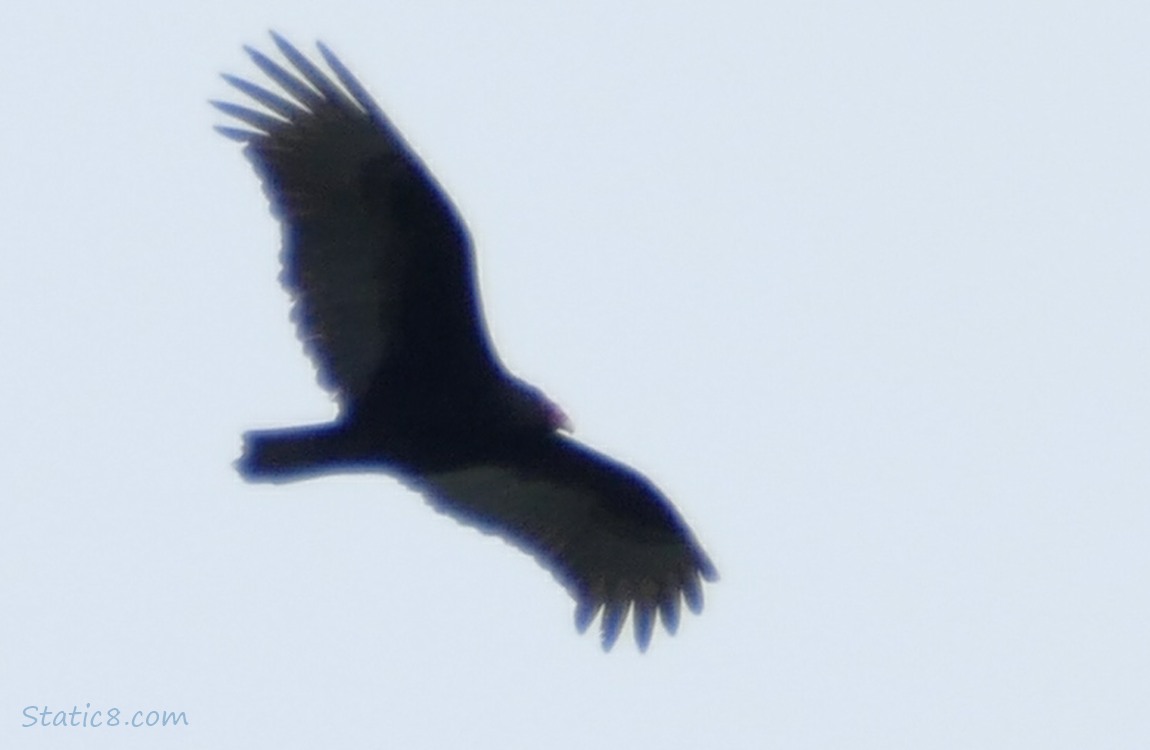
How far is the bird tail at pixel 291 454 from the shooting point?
41.8ft

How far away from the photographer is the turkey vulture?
1270 centimetres

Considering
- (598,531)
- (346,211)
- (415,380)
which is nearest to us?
(346,211)

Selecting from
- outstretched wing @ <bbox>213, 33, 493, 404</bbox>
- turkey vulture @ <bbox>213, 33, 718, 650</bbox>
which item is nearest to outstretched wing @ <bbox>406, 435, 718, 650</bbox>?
turkey vulture @ <bbox>213, 33, 718, 650</bbox>

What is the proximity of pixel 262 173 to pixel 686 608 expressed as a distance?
2.89m

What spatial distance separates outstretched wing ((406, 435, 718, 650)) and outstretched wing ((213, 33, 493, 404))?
859mm

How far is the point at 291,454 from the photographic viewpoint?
504 inches

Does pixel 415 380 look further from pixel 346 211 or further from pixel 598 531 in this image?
pixel 598 531

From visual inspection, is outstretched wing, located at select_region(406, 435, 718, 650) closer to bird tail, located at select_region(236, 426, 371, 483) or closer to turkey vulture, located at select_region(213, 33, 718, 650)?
turkey vulture, located at select_region(213, 33, 718, 650)

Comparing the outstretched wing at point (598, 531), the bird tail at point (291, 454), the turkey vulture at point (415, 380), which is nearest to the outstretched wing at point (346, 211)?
the turkey vulture at point (415, 380)

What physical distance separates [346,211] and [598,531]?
80.8 inches

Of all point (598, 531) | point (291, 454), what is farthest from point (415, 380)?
point (598, 531)

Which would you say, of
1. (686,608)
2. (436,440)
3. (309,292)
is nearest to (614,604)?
(686,608)

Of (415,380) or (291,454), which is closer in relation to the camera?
(291,454)

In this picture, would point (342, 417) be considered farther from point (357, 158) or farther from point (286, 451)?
point (357, 158)
